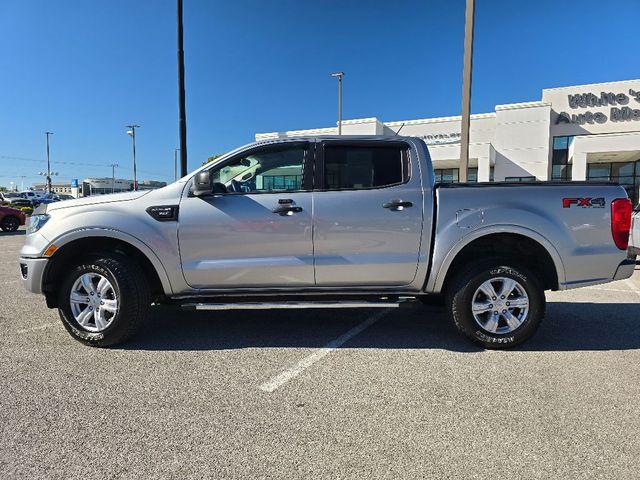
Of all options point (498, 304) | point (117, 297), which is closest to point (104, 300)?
point (117, 297)

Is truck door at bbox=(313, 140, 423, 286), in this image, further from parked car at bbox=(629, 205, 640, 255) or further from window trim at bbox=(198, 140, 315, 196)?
parked car at bbox=(629, 205, 640, 255)

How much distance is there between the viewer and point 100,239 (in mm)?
4133

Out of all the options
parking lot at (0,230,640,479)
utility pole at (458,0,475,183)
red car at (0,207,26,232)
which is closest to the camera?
parking lot at (0,230,640,479)

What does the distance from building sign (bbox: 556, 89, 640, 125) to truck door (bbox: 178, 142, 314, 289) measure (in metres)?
32.3

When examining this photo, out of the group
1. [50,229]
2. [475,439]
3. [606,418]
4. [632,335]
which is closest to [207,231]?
[50,229]

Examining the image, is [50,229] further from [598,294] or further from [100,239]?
[598,294]

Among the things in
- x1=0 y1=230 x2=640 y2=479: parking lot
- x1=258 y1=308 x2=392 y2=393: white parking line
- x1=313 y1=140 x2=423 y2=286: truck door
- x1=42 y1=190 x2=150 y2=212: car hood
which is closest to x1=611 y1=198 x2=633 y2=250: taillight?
x1=0 y1=230 x2=640 y2=479: parking lot

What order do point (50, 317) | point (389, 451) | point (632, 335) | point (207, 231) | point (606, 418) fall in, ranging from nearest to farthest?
point (389, 451) → point (606, 418) → point (207, 231) → point (632, 335) → point (50, 317)

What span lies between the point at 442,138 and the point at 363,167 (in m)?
30.0

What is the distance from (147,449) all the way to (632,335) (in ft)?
15.9

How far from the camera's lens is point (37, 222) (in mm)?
4121

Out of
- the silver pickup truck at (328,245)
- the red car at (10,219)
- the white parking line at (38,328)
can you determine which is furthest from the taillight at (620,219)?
the red car at (10,219)

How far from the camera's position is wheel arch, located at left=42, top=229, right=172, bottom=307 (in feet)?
13.1

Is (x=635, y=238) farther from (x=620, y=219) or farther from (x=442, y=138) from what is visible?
(x=442, y=138)
